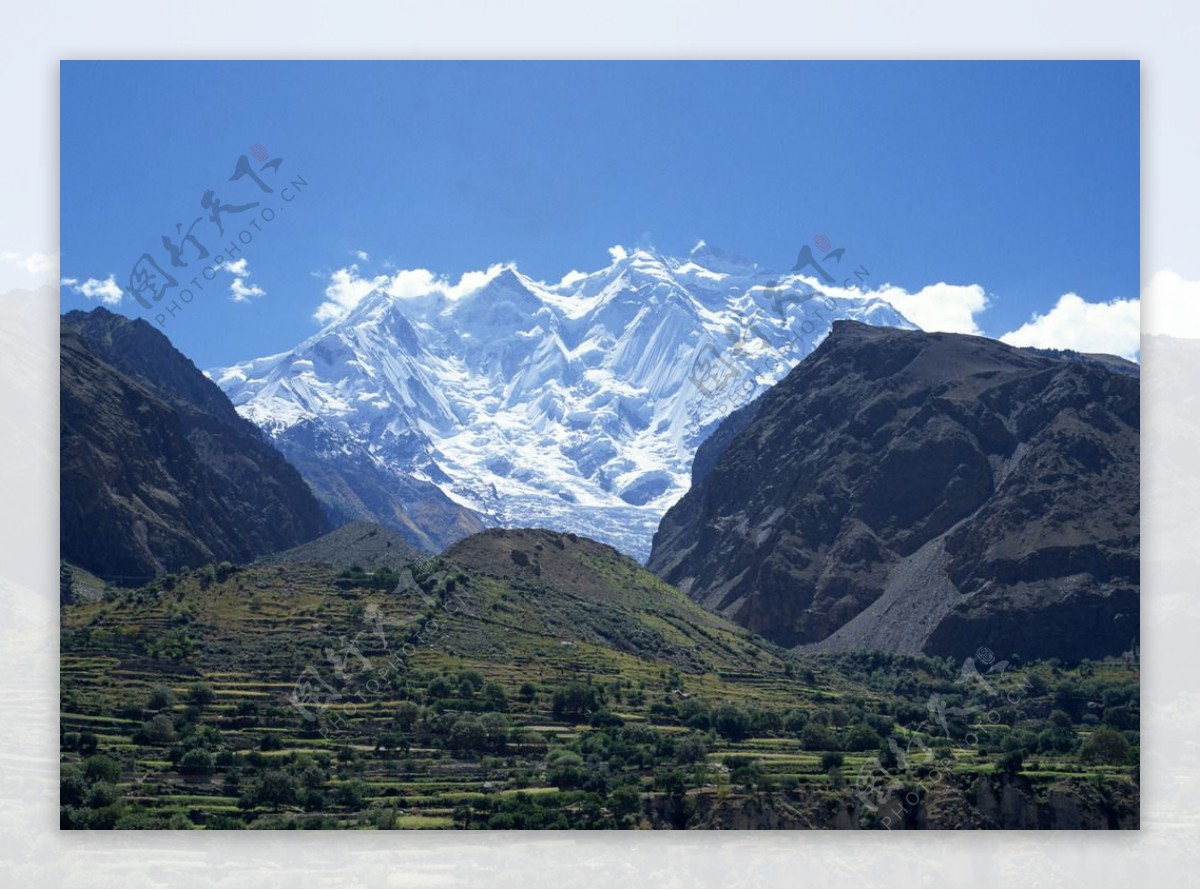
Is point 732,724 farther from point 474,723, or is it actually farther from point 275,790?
point 275,790

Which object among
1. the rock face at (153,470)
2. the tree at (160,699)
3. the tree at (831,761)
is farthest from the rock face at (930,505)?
the tree at (160,699)

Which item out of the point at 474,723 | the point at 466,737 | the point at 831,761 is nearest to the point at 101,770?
the point at 466,737

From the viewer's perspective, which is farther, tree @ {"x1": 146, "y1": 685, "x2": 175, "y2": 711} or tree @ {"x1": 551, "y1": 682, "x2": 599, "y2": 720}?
tree @ {"x1": 551, "y1": 682, "x2": 599, "y2": 720}

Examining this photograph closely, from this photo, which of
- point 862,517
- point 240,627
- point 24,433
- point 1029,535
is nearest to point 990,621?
point 1029,535

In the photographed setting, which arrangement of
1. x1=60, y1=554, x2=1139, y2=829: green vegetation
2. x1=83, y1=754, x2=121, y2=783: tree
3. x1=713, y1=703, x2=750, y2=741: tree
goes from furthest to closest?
1. x1=713, y1=703, x2=750, y2=741: tree
2. x1=60, y1=554, x2=1139, y2=829: green vegetation
3. x1=83, y1=754, x2=121, y2=783: tree

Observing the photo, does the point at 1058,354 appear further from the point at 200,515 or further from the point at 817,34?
the point at 817,34

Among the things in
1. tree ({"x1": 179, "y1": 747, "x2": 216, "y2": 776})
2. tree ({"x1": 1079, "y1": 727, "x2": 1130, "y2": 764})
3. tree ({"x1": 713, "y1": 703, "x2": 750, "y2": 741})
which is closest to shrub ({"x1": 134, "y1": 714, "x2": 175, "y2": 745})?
tree ({"x1": 179, "y1": 747, "x2": 216, "y2": 776})

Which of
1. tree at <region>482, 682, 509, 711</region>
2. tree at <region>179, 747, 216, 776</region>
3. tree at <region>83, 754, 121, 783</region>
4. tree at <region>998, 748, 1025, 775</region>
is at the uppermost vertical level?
tree at <region>482, 682, 509, 711</region>

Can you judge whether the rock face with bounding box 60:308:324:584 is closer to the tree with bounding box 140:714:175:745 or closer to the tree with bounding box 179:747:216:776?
the tree with bounding box 140:714:175:745
